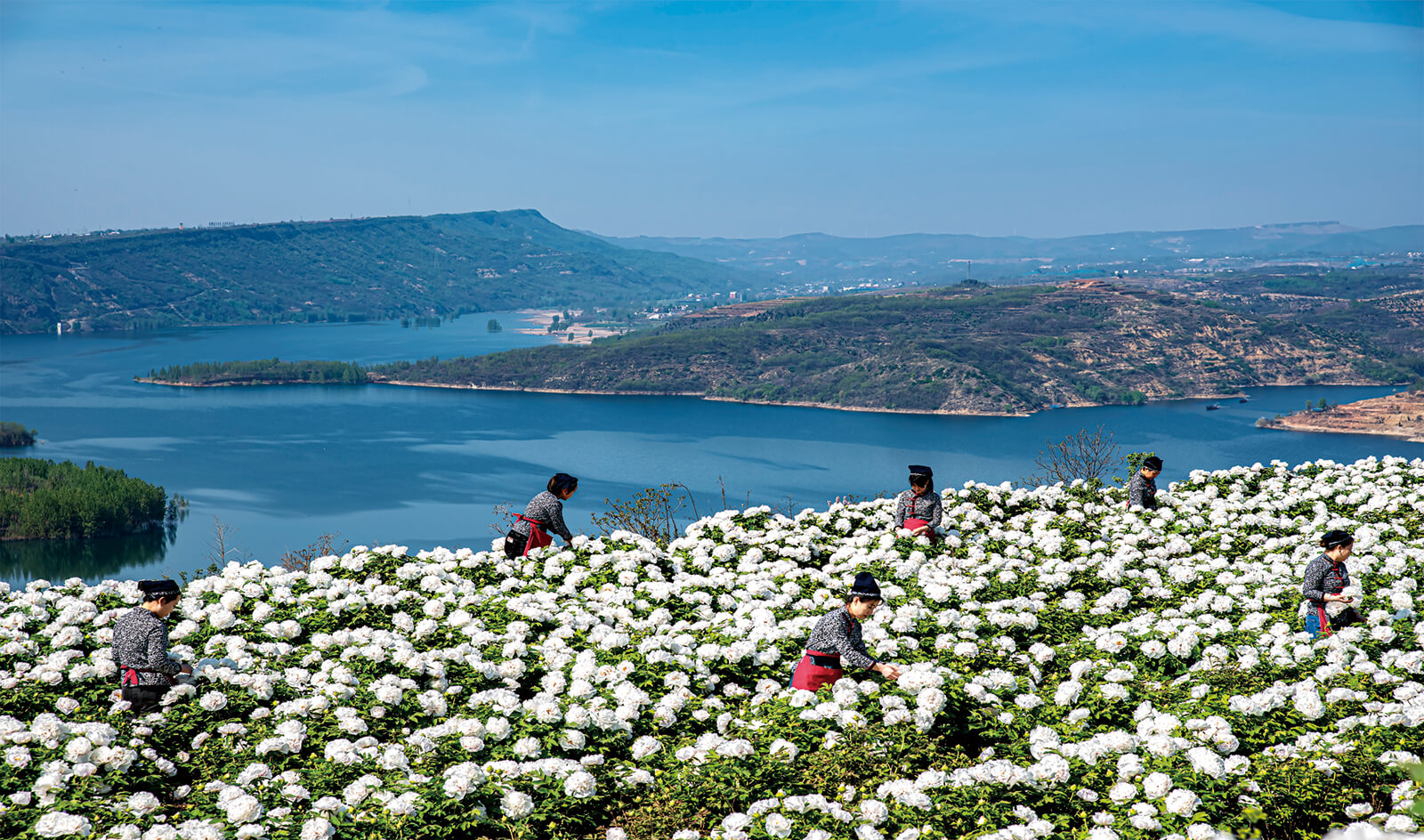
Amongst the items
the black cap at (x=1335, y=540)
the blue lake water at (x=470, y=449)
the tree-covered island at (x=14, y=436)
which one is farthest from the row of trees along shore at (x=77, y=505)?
the black cap at (x=1335, y=540)

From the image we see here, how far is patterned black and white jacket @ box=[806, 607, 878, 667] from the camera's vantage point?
975 cm

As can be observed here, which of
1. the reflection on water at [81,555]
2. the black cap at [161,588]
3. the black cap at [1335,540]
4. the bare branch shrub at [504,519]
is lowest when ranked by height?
the reflection on water at [81,555]

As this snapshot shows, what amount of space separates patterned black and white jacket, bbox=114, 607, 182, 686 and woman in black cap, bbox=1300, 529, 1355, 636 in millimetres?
10770

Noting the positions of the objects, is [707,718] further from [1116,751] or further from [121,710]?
[121,710]

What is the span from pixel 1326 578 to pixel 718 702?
642 cm

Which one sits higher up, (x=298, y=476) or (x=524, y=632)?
(x=524, y=632)

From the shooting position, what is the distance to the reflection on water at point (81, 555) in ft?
279

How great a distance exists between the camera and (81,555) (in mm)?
91062

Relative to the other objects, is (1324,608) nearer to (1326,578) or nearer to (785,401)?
(1326,578)

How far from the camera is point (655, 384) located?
7579 inches

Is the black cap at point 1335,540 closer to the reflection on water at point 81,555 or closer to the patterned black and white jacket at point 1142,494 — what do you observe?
the patterned black and white jacket at point 1142,494

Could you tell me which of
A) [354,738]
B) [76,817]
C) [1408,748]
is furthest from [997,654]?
[76,817]

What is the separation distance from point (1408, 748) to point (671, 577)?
790 cm

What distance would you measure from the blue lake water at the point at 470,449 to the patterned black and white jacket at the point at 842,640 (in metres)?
79.7
